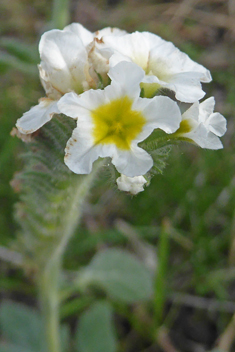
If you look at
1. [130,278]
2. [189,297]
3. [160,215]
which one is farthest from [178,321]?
[160,215]

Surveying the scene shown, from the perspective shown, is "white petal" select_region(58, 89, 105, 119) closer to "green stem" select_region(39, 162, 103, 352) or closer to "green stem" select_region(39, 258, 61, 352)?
"green stem" select_region(39, 162, 103, 352)

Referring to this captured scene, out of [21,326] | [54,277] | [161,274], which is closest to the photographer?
[54,277]

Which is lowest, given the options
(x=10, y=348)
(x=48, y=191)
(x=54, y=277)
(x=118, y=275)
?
(x=10, y=348)

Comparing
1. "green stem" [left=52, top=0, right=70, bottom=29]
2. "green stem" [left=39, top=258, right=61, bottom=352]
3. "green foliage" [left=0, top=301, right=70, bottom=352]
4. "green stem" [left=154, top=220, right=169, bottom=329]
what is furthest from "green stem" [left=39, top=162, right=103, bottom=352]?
"green stem" [left=52, top=0, right=70, bottom=29]

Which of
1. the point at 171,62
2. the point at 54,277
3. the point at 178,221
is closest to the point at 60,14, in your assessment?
the point at 171,62

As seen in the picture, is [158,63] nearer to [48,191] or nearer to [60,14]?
[48,191]

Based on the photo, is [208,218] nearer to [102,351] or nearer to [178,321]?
[178,321]
